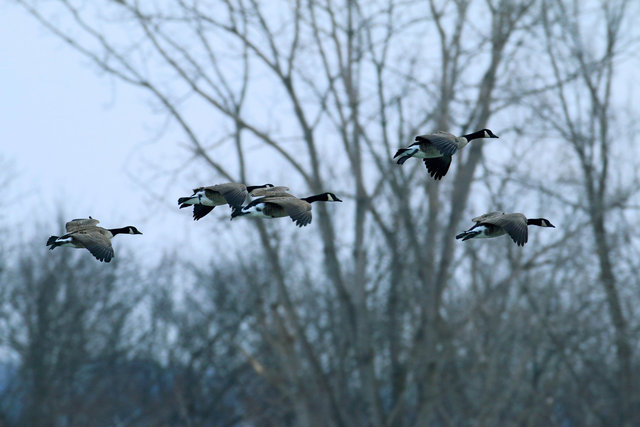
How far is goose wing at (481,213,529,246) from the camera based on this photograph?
611 centimetres

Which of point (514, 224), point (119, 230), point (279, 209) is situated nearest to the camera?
point (514, 224)

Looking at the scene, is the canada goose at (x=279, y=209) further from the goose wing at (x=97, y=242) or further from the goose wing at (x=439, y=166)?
the goose wing at (x=439, y=166)

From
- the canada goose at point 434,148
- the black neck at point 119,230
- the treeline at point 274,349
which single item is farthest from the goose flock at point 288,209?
the treeline at point 274,349

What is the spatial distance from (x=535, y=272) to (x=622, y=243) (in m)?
2.22

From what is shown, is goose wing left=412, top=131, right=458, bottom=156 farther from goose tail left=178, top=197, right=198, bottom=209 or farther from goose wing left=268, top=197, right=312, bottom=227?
goose tail left=178, top=197, right=198, bottom=209

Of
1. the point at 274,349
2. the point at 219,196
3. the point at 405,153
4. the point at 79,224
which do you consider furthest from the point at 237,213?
the point at 274,349

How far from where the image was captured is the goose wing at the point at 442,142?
6.16 metres

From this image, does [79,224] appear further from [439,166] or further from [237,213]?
[439,166]

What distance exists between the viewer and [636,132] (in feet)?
76.2

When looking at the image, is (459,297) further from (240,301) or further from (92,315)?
(240,301)

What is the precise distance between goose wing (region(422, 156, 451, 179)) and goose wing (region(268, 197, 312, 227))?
3.04 ft

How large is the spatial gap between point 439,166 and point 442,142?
1.53ft

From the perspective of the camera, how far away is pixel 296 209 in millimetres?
6281

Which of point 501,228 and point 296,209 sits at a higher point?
point 296,209
